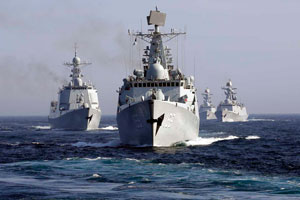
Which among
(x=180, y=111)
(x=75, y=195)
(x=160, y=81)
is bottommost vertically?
(x=75, y=195)

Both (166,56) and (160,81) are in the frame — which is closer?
(160,81)

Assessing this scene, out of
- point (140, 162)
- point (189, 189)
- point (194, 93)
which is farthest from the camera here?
point (194, 93)

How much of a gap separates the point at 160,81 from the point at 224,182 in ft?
73.2

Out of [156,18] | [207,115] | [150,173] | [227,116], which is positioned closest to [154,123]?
[150,173]

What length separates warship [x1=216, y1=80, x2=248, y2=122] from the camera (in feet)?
497

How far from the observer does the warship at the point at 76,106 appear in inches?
3130

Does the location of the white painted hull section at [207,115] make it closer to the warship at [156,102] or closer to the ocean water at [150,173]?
the warship at [156,102]

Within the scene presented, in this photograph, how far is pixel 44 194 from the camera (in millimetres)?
19672

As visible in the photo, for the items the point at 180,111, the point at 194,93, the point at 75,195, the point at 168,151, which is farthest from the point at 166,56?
the point at 75,195

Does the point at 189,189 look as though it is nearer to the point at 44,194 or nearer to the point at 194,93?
the point at 44,194

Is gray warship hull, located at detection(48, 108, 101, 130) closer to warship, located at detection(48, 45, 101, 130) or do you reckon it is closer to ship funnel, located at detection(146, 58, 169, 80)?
warship, located at detection(48, 45, 101, 130)

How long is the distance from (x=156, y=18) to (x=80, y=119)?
113ft

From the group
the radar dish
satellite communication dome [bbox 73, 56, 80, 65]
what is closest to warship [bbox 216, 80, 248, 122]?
satellite communication dome [bbox 73, 56, 80, 65]

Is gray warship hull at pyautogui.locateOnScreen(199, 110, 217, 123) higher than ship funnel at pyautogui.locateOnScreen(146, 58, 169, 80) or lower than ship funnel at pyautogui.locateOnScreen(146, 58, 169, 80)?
lower
